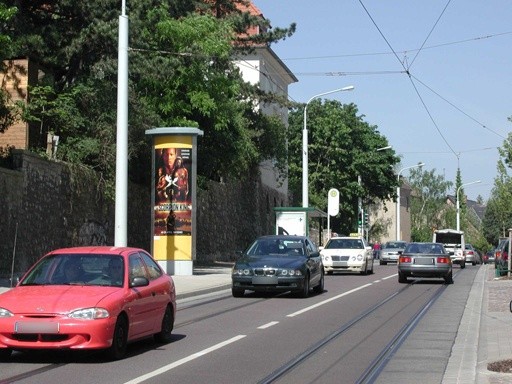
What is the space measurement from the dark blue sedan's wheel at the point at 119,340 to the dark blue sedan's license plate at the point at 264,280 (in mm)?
11524

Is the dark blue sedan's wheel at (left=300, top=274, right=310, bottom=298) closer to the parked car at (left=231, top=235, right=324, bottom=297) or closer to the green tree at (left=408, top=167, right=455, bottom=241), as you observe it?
the parked car at (left=231, top=235, right=324, bottom=297)

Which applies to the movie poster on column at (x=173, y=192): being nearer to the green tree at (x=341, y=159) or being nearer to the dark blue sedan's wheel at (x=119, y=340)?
the dark blue sedan's wheel at (x=119, y=340)

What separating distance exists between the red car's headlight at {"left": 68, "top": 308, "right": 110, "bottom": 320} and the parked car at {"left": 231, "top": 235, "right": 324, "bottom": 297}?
1226 cm

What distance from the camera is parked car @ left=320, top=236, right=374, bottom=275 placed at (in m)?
40.1

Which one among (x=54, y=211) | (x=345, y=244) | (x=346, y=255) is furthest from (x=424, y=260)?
(x=54, y=211)

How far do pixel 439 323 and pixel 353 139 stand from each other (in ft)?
223

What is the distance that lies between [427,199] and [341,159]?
6481cm

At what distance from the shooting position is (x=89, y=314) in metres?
11.8

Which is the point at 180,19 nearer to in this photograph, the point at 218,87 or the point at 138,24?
the point at 218,87

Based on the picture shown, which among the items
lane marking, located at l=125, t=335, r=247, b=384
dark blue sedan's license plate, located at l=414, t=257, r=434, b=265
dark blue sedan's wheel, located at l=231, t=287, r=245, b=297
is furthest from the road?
dark blue sedan's license plate, located at l=414, t=257, r=434, b=265

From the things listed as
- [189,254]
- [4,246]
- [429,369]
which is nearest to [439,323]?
[429,369]

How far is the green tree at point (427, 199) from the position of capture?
142 metres

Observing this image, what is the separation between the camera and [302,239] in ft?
84.7

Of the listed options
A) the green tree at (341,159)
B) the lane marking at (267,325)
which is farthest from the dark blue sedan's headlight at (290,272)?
the green tree at (341,159)
